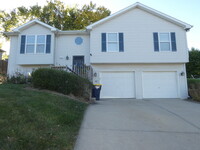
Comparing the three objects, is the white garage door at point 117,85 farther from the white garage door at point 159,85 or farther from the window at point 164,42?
the window at point 164,42

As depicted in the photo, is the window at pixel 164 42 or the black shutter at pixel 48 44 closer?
the window at pixel 164 42

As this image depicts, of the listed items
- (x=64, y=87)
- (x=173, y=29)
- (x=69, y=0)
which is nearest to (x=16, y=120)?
(x=64, y=87)

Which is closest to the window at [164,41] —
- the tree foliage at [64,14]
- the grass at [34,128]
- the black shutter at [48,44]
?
the black shutter at [48,44]

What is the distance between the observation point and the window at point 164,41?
9.59m

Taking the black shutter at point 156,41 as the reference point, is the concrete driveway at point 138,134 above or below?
below

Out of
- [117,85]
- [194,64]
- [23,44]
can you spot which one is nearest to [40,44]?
[23,44]

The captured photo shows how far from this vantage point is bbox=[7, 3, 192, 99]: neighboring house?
9.57m

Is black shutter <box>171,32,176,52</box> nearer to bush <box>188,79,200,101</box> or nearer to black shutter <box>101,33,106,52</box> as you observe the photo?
bush <box>188,79,200,101</box>

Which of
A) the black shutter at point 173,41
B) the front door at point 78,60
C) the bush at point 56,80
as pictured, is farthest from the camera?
Result: the front door at point 78,60

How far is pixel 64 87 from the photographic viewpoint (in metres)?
6.33

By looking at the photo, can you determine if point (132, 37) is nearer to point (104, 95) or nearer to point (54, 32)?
point (104, 95)

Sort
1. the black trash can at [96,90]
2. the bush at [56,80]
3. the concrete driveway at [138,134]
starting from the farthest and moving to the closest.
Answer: the black trash can at [96,90], the bush at [56,80], the concrete driveway at [138,134]

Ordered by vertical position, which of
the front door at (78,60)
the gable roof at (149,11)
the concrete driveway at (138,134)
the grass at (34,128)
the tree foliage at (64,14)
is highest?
the tree foliage at (64,14)

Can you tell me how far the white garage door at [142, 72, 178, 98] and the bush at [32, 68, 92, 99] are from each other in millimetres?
5732
